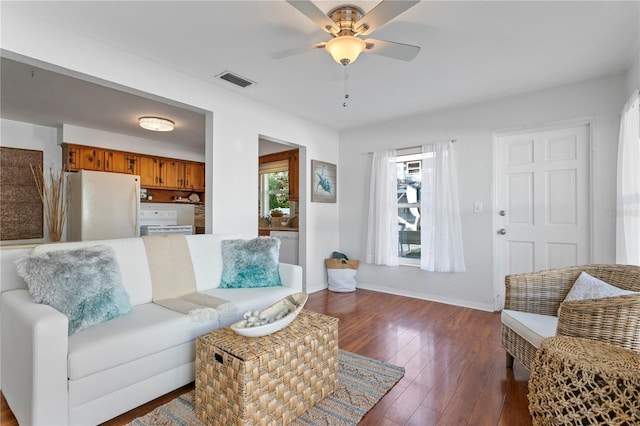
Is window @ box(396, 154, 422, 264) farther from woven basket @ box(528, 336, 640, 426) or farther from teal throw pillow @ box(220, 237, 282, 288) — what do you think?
woven basket @ box(528, 336, 640, 426)

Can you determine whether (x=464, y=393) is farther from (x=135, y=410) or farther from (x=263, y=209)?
(x=263, y=209)

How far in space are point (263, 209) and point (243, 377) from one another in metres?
4.60

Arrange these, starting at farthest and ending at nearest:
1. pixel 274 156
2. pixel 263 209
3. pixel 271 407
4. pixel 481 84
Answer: pixel 263 209 < pixel 274 156 < pixel 481 84 < pixel 271 407

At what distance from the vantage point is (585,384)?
117 centimetres

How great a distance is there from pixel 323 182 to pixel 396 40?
2.41 meters

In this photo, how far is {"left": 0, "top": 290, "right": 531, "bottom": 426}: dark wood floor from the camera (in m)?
1.63

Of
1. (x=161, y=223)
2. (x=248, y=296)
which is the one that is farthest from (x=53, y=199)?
(x=248, y=296)

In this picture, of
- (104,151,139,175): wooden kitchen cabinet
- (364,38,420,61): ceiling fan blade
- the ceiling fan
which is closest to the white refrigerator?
(104,151,139,175): wooden kitchen cabinet

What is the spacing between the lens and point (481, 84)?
304cm

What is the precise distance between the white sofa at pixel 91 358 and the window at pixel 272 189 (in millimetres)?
3563

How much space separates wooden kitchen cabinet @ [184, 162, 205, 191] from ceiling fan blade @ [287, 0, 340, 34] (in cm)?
470

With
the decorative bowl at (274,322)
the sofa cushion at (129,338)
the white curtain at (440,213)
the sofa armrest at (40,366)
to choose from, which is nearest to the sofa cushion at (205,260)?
the sofa cushion at (129,338)

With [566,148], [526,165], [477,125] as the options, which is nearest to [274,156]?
[477,125]

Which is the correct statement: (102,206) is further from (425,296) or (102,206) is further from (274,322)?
(425,296)
